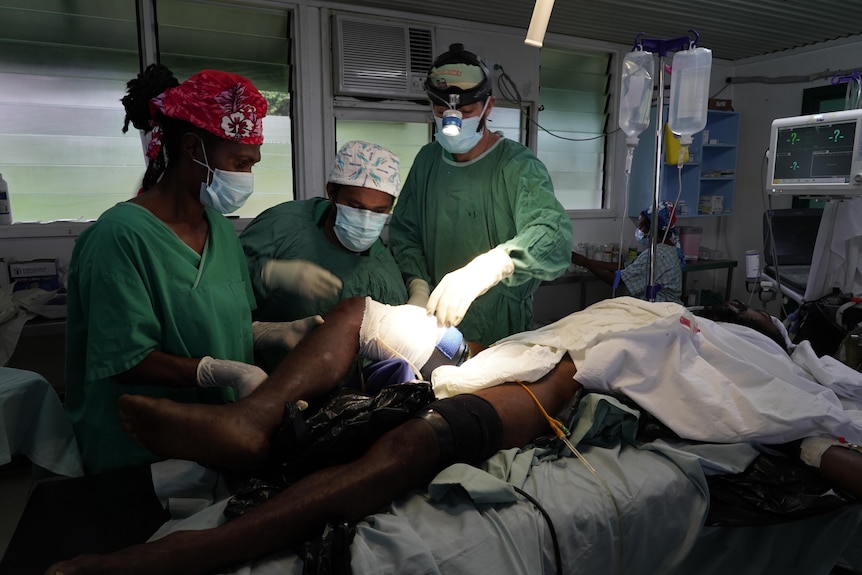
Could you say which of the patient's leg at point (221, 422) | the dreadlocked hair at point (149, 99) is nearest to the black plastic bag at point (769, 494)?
the patient's leg at point (221, 422)

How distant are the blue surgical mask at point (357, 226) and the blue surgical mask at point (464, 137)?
1.44 feet

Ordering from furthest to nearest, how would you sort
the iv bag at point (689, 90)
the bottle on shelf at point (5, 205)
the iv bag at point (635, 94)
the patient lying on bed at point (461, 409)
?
the bottle on shelf at point (5, 205), the iv bag at point (635, 94), the iv bag at point (689, 90), the patient lying on bed at point (461, 409)

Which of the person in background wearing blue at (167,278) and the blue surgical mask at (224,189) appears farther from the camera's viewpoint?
the blue surgical mask at (224,189)

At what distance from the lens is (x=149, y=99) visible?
1366 millimetres

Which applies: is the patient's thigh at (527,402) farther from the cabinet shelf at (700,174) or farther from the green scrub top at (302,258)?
the cabinet shelf at (700,174)

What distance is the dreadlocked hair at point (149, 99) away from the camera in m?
1.37

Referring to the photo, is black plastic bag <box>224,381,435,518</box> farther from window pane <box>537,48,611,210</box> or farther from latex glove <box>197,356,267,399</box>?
window pane <box>537,48,611,210</box>

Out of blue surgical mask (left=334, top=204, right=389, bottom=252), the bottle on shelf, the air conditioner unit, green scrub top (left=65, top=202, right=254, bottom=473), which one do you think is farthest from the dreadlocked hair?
the air conditioner unit

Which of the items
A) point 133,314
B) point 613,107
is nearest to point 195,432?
point 133,314

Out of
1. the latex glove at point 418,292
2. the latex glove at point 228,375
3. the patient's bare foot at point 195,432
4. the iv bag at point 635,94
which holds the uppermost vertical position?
the iv bag at point 635,94

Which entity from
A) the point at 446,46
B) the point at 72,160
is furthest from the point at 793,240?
the point at 72,160

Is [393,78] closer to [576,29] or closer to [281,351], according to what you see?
[576,29]

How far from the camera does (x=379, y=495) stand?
1.13 metres

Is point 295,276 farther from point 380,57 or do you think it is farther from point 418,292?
point 380,57
